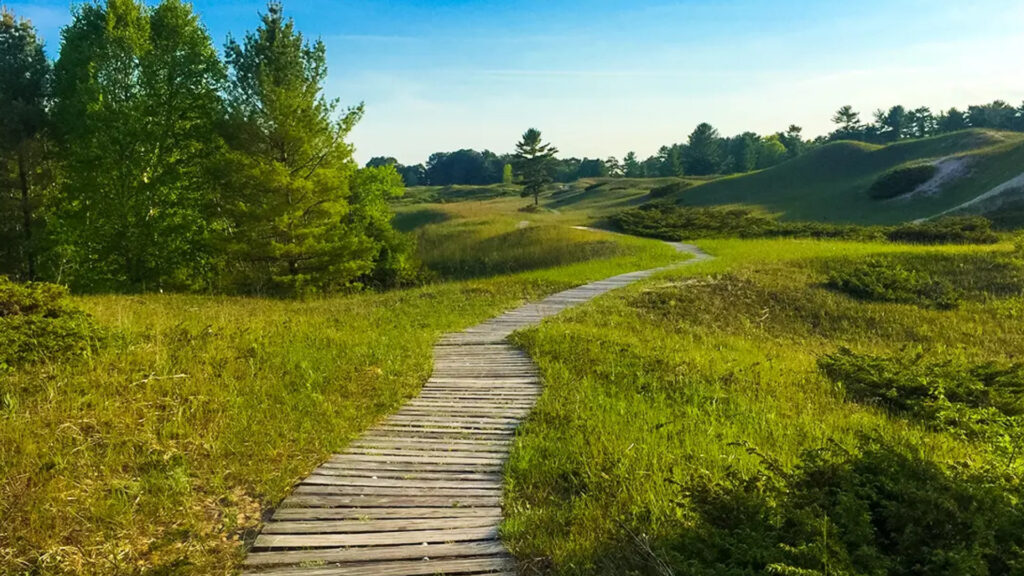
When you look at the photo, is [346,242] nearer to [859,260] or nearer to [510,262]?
[510,262]

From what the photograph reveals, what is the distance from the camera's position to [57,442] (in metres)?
4.38

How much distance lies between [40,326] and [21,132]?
2152cm

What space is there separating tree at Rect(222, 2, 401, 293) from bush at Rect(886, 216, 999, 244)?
75.7 ft

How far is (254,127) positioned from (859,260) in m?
20.6

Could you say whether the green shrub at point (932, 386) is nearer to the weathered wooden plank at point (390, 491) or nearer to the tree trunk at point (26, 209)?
the weathered wooden plank at point (390, 491)

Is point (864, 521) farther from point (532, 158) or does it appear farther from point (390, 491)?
point (532, 158)

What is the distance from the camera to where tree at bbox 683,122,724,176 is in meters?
91.7

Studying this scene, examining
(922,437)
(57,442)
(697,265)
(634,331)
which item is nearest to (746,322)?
(634,331)

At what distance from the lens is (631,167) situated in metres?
115

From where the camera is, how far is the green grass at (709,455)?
9.73 feet

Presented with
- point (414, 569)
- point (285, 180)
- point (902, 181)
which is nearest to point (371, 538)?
point (414, 569)

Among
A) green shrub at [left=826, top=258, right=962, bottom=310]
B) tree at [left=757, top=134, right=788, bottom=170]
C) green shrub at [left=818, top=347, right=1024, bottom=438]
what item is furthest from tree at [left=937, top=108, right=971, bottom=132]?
green shrub at [left=818, top=347, right=1024, bottom=438]

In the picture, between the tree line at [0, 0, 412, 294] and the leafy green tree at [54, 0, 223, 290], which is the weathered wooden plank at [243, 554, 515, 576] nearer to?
the tree line at [0, 0, 412, 294]

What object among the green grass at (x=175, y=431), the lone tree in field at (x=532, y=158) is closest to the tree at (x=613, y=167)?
the lone tree in field at (x=532, y=158)
